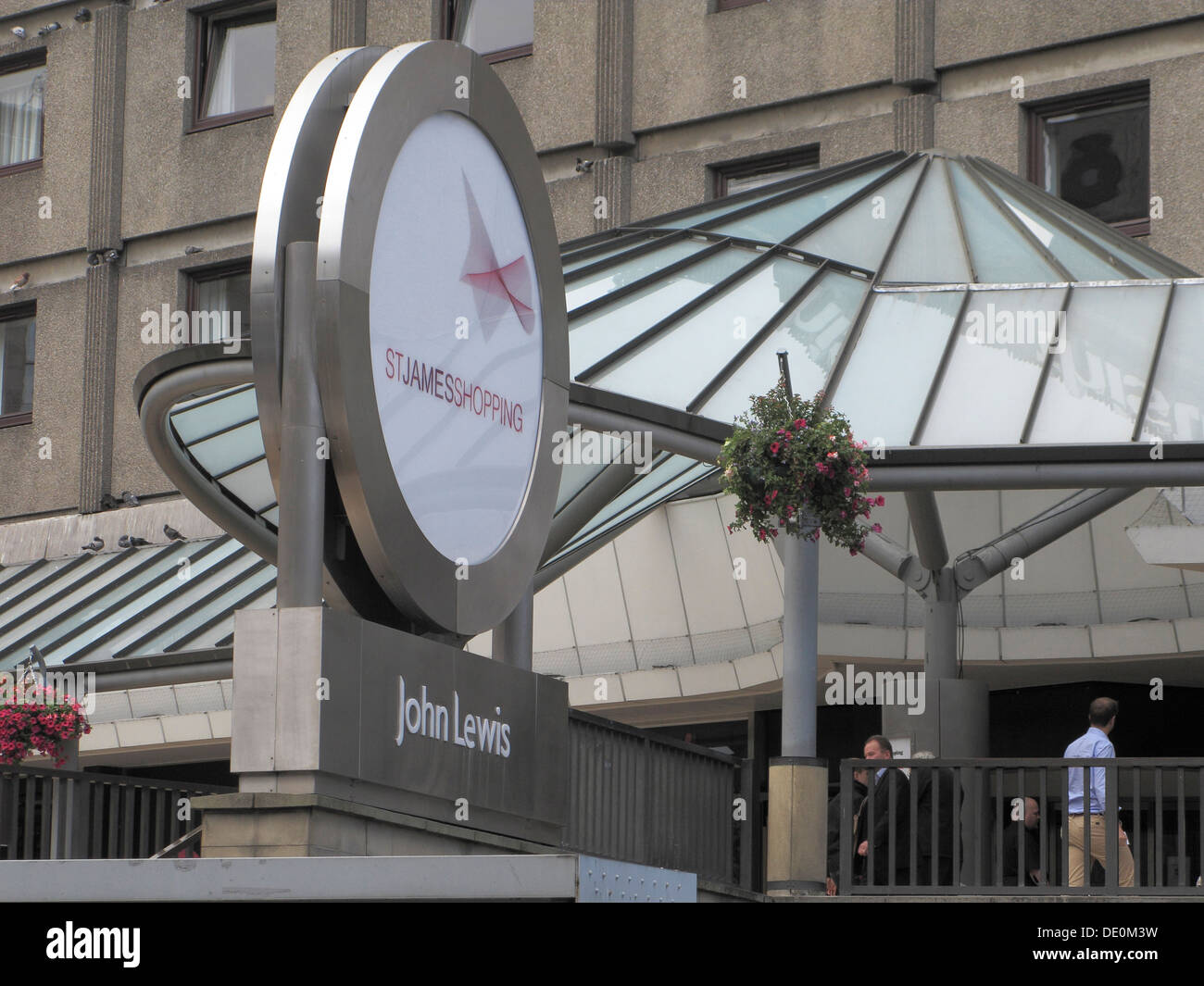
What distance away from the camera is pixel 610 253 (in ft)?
54.8

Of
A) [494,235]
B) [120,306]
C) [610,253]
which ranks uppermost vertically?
[120,306]

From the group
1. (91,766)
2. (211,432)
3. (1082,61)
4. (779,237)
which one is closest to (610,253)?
(779,237)

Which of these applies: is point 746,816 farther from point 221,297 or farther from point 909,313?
point 221,297

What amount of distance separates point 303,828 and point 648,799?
610 cm

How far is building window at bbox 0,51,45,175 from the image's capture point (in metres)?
26.8

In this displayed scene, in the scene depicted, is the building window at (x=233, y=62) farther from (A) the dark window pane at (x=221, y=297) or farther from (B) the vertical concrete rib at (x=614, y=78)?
(B) the vertical concrete rib at (x=614, y=78)

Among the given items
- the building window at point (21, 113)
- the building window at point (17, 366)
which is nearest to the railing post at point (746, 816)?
the building window at point (17, 366)

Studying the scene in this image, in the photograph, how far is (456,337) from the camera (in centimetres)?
739

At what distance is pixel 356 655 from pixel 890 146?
15262 millimetres

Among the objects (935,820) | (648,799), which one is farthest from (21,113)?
(935,820)

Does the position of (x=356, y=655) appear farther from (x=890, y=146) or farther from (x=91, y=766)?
(x=91, y=766)

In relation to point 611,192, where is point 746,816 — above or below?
below

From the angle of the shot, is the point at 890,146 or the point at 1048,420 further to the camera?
the point at 890,146

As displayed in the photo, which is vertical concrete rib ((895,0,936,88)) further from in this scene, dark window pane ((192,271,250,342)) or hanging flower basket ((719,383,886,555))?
hanging flower basket ((719,383,886,555))
